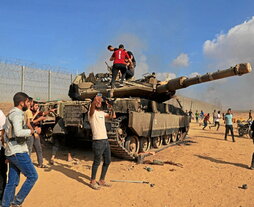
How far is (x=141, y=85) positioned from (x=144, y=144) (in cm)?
222

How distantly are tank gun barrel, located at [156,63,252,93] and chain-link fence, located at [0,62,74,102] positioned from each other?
7269mm

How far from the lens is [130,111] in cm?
733

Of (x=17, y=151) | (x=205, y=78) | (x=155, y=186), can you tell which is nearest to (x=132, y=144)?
(x=155, y=186)

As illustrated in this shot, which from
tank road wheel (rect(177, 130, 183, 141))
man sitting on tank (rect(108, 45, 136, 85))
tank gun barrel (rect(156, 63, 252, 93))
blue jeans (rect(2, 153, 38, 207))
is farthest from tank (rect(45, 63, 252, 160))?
blue jeans (rect(2, 153, 38, 207))

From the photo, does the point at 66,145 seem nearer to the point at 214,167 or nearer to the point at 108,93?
the point at 108,93

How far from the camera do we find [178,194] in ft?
15.9

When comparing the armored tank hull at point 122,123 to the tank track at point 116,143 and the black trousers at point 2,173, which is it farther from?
the black trousers at point 2,173

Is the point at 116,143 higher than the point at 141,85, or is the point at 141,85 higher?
the point at 141,85

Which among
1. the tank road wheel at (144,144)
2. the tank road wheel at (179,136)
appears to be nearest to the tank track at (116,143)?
the tank road wheel at (144,144)

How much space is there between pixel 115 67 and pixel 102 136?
14.0 ft

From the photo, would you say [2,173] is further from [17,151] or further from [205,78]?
[205,78]

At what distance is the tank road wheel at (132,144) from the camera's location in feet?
25.4

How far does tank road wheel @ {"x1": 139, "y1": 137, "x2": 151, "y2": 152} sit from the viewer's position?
8.62 m

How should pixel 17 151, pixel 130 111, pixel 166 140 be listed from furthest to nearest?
pixel 166 140 < pixel 130 111 < pixel 17 151
